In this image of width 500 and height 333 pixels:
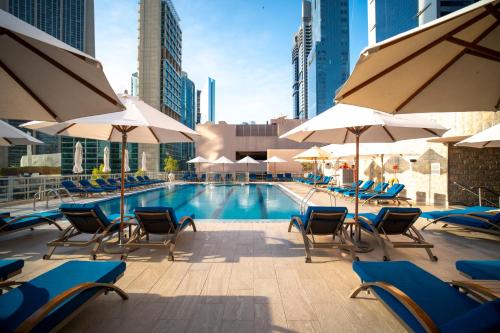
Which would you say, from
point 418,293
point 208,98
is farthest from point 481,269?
point 208,98

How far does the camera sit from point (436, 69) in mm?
2455

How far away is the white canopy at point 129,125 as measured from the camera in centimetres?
378

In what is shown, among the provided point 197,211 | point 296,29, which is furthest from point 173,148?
point 296,29

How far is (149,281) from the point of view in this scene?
3.02m

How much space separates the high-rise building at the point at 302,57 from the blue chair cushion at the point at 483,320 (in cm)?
13360

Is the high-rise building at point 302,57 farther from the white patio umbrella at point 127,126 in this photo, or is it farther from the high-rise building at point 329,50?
the white patio umbrella at point 127,126

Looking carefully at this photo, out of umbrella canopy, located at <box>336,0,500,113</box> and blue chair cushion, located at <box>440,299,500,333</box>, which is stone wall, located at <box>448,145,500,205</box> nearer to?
umbrella canopy, located at <box>336,0,500,113</box>

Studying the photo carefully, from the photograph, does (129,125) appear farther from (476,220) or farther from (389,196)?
(389,196)

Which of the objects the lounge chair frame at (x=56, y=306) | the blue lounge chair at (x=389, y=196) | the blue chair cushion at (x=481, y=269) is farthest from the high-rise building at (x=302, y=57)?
the lounge chair frame at (x=56, y=306)

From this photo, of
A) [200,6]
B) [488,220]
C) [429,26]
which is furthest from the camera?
[200,6]

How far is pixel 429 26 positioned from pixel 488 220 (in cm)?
492

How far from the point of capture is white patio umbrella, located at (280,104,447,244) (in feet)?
11.7

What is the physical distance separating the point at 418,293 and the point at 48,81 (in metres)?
4.00

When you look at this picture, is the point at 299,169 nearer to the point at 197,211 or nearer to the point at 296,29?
the point at 197,211
